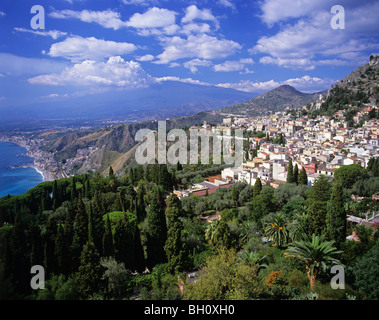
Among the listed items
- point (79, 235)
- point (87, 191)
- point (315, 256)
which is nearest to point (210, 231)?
point (79, 235)

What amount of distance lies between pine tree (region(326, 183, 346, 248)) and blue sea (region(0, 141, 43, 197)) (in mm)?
37973

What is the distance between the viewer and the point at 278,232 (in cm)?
1279

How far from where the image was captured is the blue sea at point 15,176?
3827 centimetres

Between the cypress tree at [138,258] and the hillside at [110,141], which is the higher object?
the hillside at [110,141]

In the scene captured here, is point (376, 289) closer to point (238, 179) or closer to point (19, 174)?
point (238, 179)

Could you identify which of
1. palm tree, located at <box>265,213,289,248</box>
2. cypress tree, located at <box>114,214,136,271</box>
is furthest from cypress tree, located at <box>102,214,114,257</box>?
palm tree, located at <box>265,213,289,248</box>

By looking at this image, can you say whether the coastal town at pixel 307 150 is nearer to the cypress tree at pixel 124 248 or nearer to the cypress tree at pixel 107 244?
the cypress tree at pixel 124 248

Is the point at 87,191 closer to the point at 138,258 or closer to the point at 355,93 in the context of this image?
the point at 138,258

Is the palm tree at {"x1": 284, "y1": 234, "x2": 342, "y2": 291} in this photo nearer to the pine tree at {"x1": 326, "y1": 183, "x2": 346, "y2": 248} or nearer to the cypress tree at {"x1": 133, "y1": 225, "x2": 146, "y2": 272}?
the pine tree at {"x1": 326, "y1": 183, "x2": 346, "y2": 248}

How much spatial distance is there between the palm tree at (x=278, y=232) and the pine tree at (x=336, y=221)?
2.42m

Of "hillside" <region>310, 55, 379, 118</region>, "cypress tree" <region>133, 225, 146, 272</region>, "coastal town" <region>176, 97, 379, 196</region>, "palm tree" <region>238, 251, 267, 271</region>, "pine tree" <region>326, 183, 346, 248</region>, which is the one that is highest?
"hillside" <region>310, 55, 379, 118</region>

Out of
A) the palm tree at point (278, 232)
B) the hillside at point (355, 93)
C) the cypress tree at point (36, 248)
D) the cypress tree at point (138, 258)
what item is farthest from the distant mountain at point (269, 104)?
the cypress tree at point (36, 248)

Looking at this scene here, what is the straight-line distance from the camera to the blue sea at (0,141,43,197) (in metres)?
38.3
